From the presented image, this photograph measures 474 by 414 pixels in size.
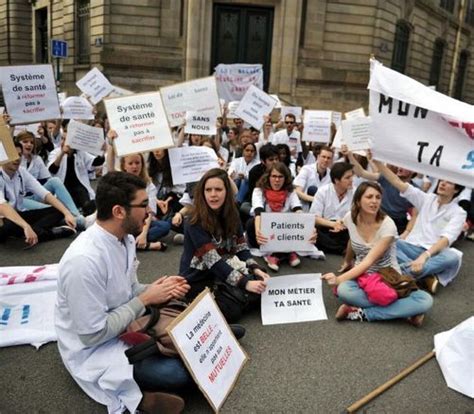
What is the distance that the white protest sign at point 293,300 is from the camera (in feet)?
12.7

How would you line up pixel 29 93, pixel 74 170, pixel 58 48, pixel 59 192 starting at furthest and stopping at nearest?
pixel 58 48, pixel 74 170, pixel 29 93, pixel 59 192

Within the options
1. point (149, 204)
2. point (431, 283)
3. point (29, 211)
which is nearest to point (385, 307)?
point (431, 283)

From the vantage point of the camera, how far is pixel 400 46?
72.6 feet

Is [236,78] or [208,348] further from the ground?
[236,78]

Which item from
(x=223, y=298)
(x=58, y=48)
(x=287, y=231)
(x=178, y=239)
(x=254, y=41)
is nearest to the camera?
(x=223, y=298)

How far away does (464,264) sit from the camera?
6086mm

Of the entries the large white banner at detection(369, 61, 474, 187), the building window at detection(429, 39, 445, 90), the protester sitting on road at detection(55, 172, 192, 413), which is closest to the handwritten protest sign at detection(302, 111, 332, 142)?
the large white banner at detection(369, 61, 474, 187)

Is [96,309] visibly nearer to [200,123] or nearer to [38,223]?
[38,223]

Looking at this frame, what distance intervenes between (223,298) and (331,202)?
2748 millimetres

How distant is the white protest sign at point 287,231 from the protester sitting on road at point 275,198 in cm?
28

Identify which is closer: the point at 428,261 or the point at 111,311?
the point at 111,311

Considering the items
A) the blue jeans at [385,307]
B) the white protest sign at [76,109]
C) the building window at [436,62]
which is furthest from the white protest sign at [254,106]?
the building window at [436,62]

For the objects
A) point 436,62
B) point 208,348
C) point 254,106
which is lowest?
point 208,348

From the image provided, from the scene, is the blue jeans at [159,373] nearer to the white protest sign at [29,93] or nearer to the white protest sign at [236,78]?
the white protest sign at [29,93]
